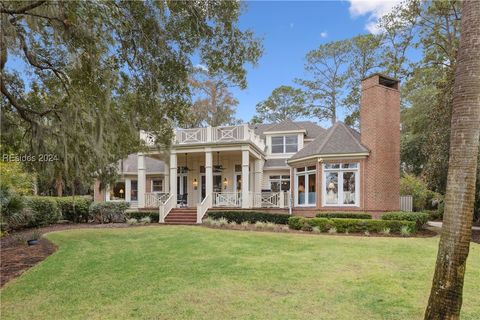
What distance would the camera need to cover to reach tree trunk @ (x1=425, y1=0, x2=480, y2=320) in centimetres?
377

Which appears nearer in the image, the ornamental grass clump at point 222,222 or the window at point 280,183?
the ornamental grass clump at point 222,222

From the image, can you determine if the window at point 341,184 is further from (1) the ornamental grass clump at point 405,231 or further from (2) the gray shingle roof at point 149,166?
(2) the gray shingle roof at point 149,166

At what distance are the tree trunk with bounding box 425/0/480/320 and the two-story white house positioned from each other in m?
9.31

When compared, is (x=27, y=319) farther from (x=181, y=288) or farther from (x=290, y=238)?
(x=290, y=238)

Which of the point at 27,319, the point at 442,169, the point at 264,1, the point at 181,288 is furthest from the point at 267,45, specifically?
the point at 442,169

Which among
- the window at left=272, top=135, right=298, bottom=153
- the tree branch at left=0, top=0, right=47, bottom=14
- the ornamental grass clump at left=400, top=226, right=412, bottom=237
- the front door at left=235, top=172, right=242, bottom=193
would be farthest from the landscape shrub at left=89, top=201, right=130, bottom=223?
the ornamental grass clump at left=400, top=226, right=412, bottom=237

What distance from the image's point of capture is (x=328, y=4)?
13.0 meters

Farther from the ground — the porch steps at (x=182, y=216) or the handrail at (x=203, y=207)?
the handrail at (x=203, y=207)

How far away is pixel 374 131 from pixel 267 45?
10051 millimetres

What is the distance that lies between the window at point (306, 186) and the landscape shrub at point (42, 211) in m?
12.6

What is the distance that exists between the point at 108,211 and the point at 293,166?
10552 mm

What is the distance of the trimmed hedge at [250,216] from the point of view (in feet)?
50.5

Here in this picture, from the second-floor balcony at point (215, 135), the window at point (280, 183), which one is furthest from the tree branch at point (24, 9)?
the window at point (280, 183)

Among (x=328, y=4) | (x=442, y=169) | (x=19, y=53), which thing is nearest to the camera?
(x=19, y=53)
